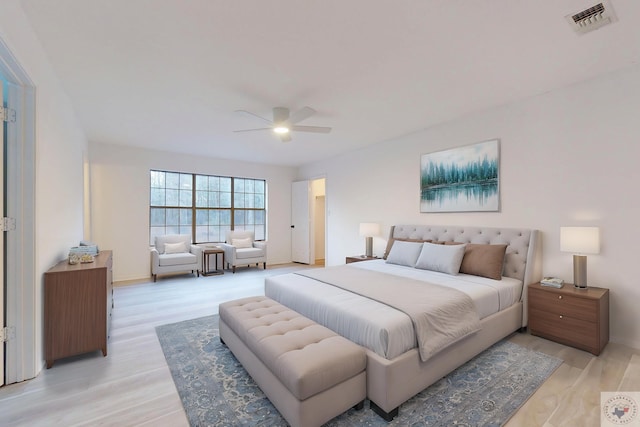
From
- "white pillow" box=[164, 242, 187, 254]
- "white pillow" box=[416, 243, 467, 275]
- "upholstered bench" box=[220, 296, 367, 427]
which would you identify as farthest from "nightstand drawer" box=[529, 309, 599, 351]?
"white pillow" box=[164, 242, 187, 254]

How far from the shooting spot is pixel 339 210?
242 inches

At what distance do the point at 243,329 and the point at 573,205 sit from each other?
342 cm

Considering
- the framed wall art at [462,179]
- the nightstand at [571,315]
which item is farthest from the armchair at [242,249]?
the nightstand at [571,315]

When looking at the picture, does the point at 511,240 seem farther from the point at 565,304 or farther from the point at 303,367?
the point at 303,367

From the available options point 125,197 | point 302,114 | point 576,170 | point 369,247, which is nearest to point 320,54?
point 302,114

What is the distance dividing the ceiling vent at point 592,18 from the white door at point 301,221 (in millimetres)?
5557

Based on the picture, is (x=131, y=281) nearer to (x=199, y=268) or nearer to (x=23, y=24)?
(x=199, y=268)

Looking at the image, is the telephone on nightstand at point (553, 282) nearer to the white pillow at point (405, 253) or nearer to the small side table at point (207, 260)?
the white pillow at point (405, 253)

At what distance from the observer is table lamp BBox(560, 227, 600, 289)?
2631 mm

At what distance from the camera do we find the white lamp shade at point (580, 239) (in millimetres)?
2625

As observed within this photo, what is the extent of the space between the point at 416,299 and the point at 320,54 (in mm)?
2155

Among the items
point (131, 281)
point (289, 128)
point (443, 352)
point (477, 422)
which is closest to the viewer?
point (477, 422)

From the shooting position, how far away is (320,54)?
2.41 metres

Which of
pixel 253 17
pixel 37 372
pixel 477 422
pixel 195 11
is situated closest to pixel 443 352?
pixel 477 422
